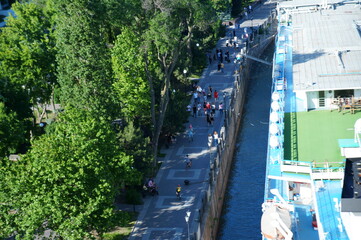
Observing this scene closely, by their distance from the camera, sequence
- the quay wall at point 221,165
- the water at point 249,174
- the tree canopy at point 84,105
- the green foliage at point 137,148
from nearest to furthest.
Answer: the tree canopy at point 84,105 → the quay wall at point 221,165 → the water at point 249,174 → the green foliage at point 137,148

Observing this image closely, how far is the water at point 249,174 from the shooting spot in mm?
54719

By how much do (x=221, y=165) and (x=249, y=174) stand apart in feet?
15.4

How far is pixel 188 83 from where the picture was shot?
82500 millimetres

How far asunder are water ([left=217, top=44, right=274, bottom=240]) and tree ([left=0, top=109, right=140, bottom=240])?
1260 cm

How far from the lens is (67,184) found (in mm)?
41562

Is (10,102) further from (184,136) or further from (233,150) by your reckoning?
(233,150)

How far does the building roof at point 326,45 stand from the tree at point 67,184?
16.6 meters

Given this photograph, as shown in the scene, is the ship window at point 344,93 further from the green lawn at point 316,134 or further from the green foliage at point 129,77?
the green foliage at point 129,77

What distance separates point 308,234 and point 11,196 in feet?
62.2

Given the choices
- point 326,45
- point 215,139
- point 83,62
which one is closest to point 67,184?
point 83,62

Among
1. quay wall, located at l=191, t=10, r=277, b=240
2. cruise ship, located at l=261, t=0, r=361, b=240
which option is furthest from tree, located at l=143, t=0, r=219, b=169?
cruise ship, located at l=261, t=0, r=361, b=240

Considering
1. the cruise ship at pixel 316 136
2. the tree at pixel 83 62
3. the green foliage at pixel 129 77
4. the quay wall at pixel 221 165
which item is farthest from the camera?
the green foliage at pixel 129 77

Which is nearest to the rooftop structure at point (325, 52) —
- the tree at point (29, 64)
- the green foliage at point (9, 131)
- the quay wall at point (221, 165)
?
the quay wall at point (221, 165)

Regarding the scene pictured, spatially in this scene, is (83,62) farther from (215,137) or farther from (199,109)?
(199,109)
